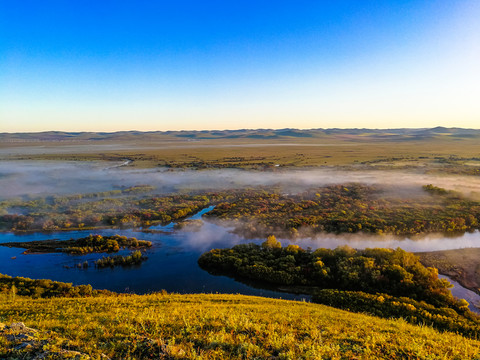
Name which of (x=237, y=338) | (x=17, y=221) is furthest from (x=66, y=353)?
(x=17, y=221)

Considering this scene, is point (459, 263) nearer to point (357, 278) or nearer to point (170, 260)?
point (357, 278)

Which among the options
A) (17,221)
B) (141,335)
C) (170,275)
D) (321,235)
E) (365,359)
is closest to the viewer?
(365,359)

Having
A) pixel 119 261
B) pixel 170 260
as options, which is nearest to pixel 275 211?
pixel 170 260

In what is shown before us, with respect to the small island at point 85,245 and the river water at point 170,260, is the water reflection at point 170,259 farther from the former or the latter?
the small island at point 85,245

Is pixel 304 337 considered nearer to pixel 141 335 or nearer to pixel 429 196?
pixel 141 335

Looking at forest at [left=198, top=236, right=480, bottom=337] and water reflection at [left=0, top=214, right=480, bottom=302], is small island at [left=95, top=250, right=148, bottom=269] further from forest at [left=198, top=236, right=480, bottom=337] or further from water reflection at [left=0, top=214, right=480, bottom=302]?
forest at [left=198, top=236, right=480, bottom=337]

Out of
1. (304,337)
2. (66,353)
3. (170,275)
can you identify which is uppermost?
(66,353)
